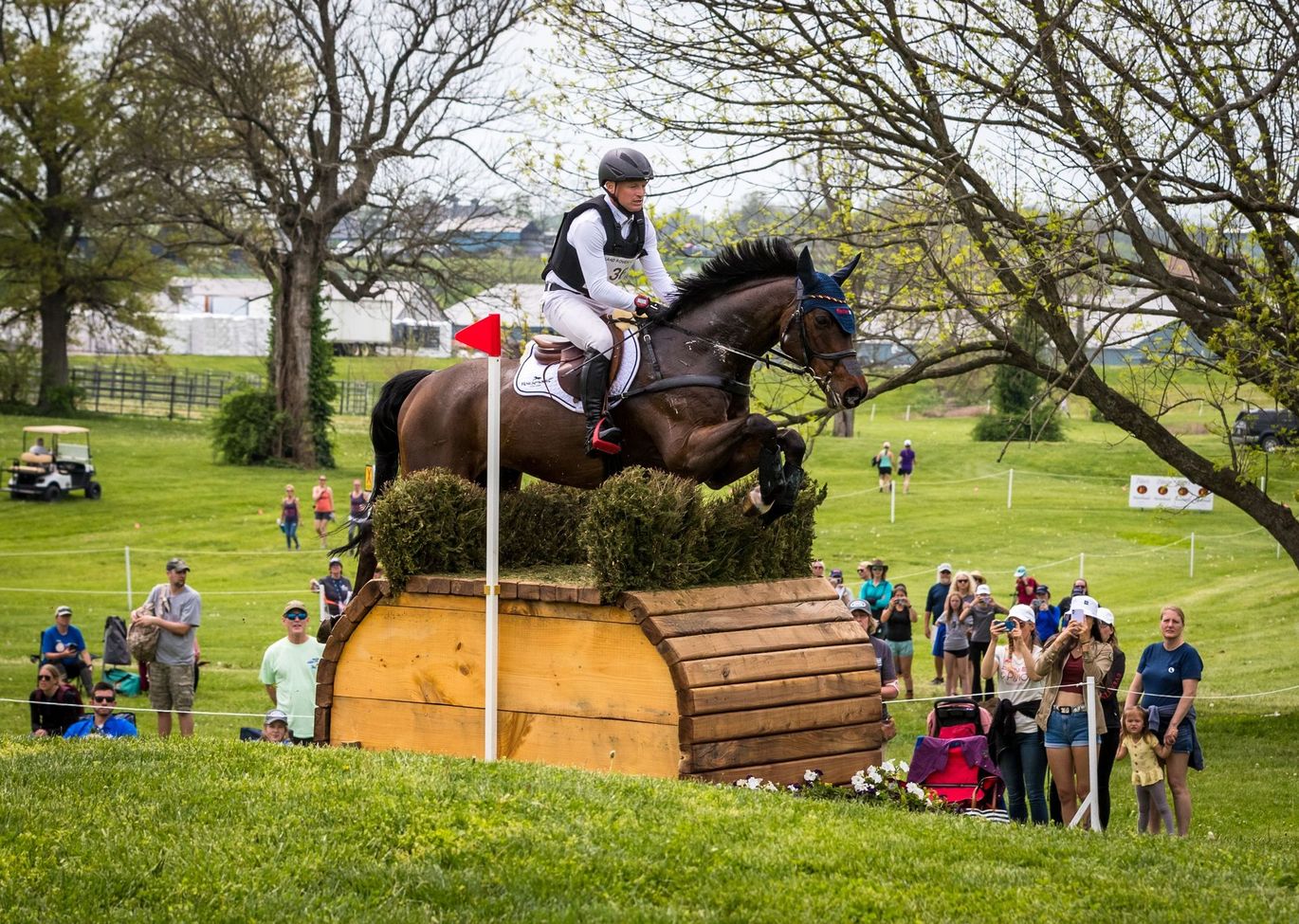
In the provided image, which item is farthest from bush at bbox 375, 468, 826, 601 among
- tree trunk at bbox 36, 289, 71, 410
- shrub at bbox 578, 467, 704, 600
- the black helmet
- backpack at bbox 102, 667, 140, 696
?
tree trunk at bbox 36, 289, 71, 410

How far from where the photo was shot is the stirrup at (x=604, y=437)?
785 centimetres

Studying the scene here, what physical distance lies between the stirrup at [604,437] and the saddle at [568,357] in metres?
0.20

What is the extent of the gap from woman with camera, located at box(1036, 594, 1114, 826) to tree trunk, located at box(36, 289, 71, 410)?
1727 inches

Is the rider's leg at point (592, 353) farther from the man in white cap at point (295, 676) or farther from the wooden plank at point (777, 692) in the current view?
the man in white cap at point (295, 676)

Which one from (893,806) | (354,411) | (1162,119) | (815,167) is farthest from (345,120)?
(893,806)

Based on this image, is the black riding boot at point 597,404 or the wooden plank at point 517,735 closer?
the wooden plank at point 517,735

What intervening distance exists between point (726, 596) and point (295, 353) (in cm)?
3381

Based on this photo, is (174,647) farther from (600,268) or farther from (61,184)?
(61,184)

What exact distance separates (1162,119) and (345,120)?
91.6 feet

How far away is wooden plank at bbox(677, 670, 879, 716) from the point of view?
7078 mm

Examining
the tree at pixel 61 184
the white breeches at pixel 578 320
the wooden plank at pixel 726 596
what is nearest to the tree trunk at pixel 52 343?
the tree at pixel 61 184

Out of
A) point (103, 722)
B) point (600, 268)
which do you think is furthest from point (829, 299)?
point (103, 722)

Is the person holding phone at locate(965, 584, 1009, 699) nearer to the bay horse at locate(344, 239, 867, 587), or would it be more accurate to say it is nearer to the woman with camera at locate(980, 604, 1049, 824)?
the woman with camera at locate(980, 604, 1049, 824)

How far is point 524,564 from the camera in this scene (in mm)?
8828
